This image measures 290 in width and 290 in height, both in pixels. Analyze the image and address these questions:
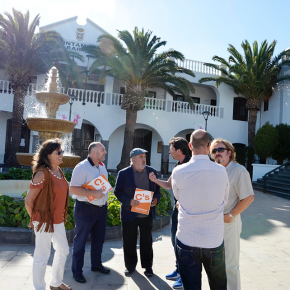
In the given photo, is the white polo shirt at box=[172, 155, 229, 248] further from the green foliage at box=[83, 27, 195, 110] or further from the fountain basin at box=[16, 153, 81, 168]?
the green foliage at box=[83, 27, 195, 110]

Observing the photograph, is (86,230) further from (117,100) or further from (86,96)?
(117,100)

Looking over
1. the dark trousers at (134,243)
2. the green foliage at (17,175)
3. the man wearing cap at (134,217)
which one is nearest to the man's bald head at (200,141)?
the man wearing cap at (134,217)

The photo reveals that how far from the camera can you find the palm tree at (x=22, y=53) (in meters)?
17.1

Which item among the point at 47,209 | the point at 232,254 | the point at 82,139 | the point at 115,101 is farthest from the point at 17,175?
the point at 82,139

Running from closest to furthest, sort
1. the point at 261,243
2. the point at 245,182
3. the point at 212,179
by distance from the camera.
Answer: the point at 212,179, the point at 245,182, the point at 261,243

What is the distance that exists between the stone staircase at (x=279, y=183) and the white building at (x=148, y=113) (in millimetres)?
5333

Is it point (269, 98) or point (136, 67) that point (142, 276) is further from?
→ point (269, 98)

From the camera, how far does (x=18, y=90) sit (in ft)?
59.1

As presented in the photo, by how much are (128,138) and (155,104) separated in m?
3.73

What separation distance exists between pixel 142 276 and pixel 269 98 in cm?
2119

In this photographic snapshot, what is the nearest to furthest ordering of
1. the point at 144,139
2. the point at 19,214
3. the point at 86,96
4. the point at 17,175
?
1. the point at 19,214
2. the point at 17,175
3. the point at 86,96
4. the point at 144,139

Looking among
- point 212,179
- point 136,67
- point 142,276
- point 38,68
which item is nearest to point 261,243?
point 142,276

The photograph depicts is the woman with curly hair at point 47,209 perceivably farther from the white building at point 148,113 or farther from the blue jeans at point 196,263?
the white building at point 148,113

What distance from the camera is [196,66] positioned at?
→ 2253 centimetres
